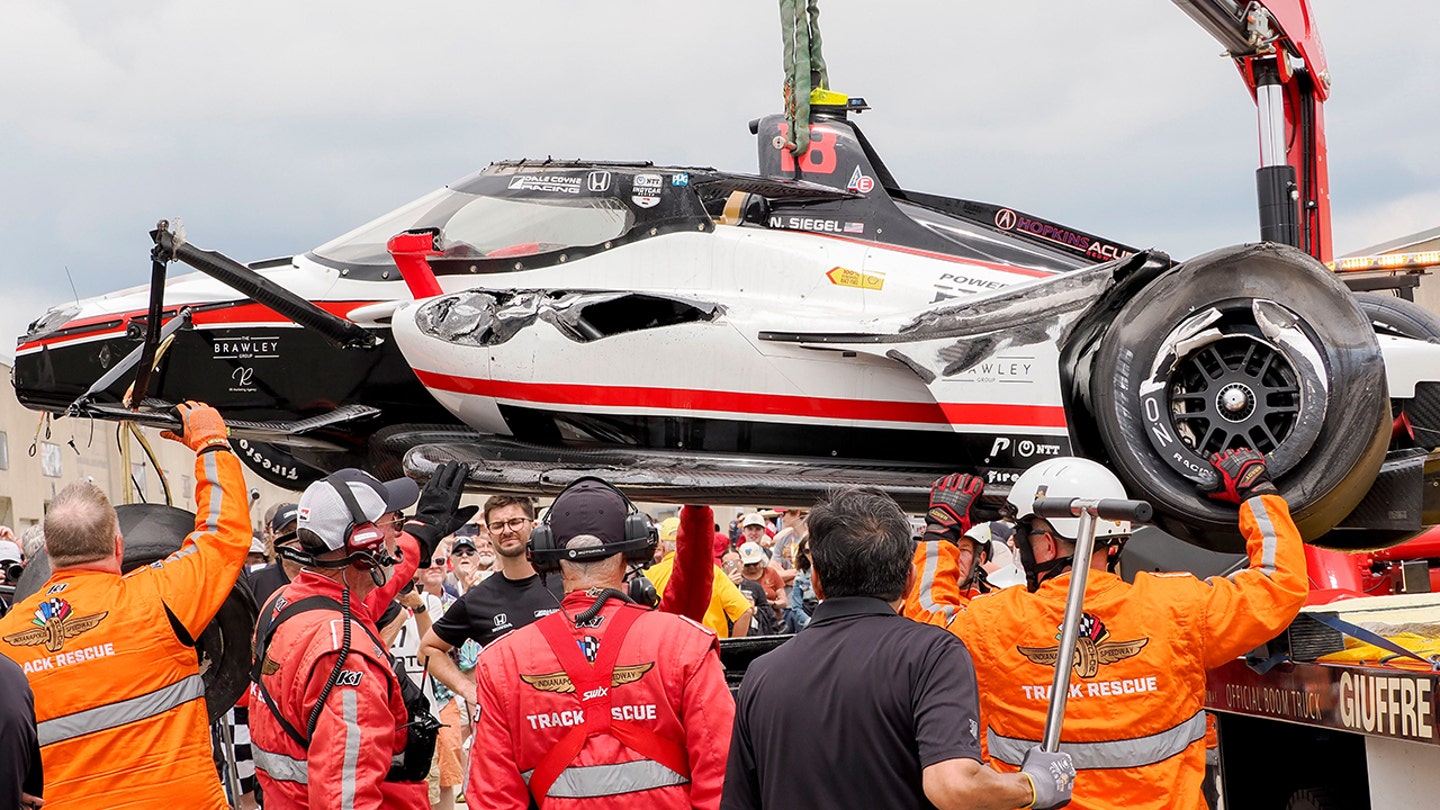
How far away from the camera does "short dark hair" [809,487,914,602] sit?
3.18m

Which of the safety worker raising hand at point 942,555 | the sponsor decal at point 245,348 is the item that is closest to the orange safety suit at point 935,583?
the safety worker raising hand at point 942,555

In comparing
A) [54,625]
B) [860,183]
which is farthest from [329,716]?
[860,183]

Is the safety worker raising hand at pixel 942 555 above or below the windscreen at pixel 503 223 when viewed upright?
below

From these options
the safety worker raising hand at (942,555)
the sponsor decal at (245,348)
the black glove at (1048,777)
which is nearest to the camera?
the black glove at (1048,777)

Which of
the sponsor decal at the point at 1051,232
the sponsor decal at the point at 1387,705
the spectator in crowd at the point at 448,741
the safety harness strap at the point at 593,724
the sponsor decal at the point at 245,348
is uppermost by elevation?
the sponsor decal at the point at 1051,232

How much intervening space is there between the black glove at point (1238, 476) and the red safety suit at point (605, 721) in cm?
202

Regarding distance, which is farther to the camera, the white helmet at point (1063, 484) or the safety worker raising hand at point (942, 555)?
the safety worker raising hand at point (942, 555)

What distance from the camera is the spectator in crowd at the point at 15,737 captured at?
3699mm

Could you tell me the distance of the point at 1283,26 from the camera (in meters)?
8.06

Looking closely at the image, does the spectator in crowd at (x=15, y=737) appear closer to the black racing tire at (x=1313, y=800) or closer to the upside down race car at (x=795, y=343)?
the upside down race car at (x=795, y=343)

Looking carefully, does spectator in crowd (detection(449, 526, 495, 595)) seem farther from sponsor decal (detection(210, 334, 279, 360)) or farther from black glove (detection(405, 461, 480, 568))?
black glove (detection(405, 461, 480, 568))

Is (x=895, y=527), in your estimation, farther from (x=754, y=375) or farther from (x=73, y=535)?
(x=754, y=375)

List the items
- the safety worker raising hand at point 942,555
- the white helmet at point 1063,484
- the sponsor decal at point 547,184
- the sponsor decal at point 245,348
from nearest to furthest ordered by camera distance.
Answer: the white helmet at point 1063,484 → the safety worker raising hand at point 942,555 → the sponsor decal at point 547,184 → the sponsor decal at point 245,348

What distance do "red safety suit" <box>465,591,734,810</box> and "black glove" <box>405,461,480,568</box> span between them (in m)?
1.93
